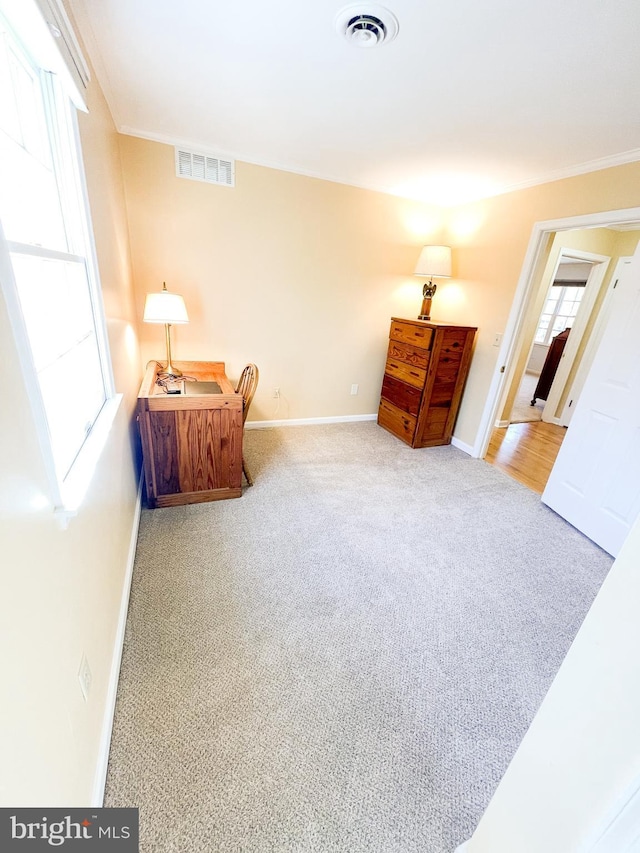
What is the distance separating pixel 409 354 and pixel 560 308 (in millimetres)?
5610

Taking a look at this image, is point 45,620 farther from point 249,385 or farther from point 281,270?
point 281,270

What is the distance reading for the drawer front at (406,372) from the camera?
3.26m

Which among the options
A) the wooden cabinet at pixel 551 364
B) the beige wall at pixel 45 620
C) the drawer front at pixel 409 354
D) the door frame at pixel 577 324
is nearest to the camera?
the beige wall at pixel 45 620

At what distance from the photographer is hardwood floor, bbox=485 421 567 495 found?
10.1ft

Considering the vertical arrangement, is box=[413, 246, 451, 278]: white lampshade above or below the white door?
above

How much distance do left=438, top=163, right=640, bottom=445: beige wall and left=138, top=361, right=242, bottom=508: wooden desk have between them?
2.40 metres

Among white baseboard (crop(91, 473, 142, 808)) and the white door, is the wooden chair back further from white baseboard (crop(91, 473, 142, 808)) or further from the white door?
the white door

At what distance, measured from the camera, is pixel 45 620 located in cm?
69

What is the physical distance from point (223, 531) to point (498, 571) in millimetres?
1666

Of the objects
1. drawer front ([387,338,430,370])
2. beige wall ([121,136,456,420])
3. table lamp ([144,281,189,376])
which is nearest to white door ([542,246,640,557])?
drawer front ([387,338,430,370])

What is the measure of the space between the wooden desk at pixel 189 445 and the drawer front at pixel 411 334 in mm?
1892

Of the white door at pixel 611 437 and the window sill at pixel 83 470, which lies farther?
the white door at pixel 611 437

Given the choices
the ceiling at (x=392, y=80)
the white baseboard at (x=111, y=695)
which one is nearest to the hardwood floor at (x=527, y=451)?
the ceiling at (x=392, y=80)

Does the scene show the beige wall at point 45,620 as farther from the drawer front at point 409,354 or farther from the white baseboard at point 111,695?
the drawer front at point 409,354
